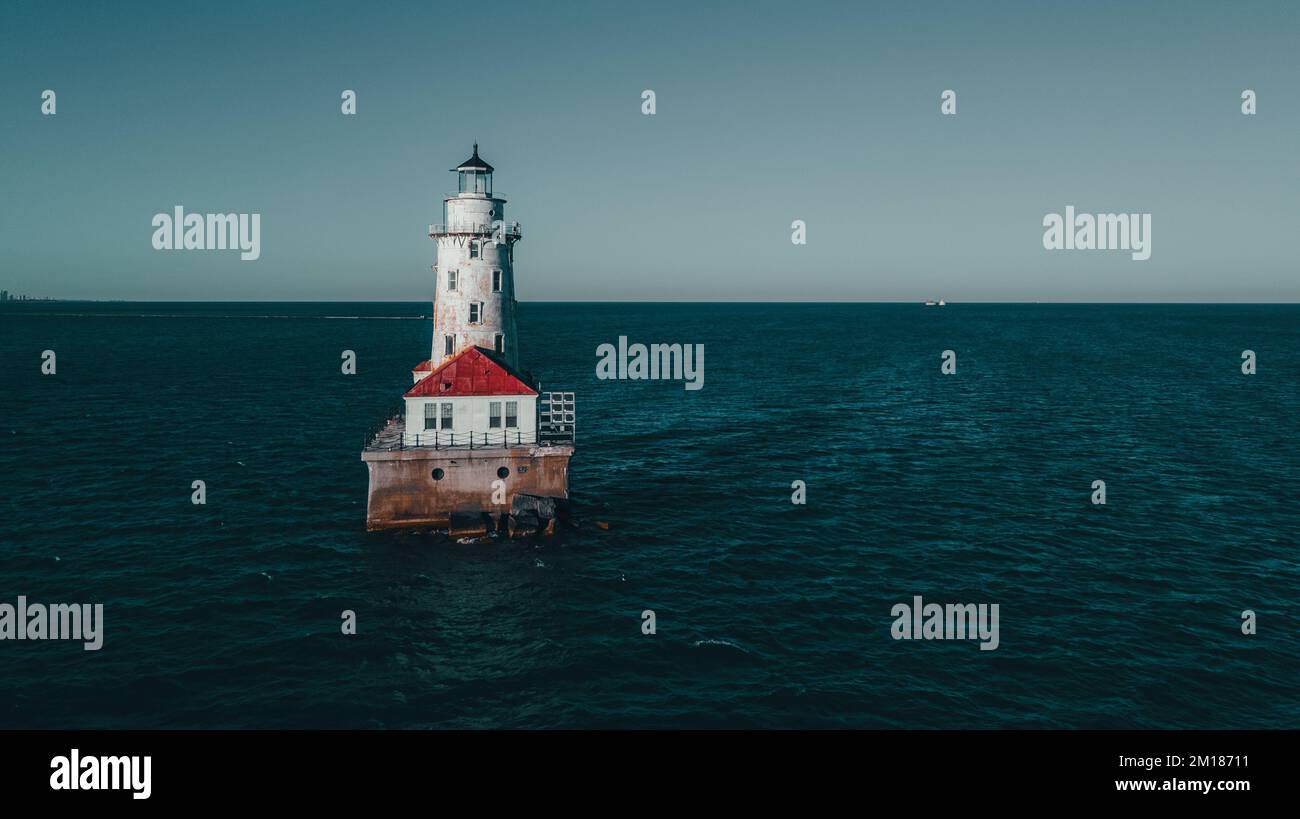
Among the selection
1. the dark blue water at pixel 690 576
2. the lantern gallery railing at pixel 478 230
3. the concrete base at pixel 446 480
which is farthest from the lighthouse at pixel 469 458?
the lantern gallery railing at pixel 478 230

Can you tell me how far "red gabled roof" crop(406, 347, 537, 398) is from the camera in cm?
4009

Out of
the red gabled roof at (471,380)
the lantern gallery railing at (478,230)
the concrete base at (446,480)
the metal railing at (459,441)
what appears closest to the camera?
the concrete base at (446,480)

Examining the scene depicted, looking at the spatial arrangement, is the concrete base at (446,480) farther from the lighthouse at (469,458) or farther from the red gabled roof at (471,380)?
the red gabled roof at (471,380)

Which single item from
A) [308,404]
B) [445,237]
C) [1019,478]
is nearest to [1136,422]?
[1019,478]

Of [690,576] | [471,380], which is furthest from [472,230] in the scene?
[690,576]

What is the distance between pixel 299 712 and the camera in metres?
24.2

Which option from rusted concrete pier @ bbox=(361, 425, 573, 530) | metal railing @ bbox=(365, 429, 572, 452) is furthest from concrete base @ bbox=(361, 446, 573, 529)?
metal railing @ bbox=(365, 429, 572, 452)

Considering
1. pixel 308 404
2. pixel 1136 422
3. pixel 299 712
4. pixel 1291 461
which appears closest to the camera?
pixel 299 712

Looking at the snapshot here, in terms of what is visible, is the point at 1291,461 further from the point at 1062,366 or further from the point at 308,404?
the point at 308,404

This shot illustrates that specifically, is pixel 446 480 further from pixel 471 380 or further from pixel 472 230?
pixel 472 230

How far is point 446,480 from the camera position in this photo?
39.6 m

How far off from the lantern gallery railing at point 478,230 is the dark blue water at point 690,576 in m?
16.9

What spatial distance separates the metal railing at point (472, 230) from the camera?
45156 mm
